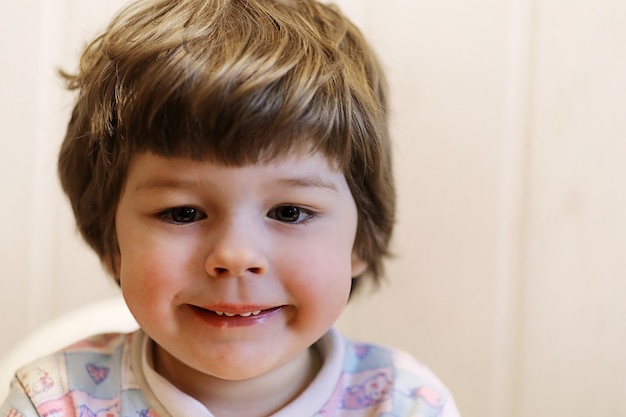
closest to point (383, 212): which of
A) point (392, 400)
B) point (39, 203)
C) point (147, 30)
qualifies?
point (392, 400)

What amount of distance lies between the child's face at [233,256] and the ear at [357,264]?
104 mm

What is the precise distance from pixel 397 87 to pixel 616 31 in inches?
10.8

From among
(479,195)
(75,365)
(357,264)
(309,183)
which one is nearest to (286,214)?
(309,183)

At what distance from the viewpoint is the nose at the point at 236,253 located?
628mm

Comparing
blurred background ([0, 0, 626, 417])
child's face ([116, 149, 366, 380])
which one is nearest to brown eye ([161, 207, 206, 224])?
child's face ([116, 149, 366, 380])

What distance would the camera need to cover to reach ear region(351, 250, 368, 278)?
81 cm

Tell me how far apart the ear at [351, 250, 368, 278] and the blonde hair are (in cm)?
5

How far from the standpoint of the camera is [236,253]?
0.63 metres

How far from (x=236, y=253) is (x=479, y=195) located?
1.64 feet

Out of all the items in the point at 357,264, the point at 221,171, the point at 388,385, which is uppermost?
the point at 221,171

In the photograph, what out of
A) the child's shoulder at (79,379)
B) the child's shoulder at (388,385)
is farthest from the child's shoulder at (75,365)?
the child's shoulder at (388,385)

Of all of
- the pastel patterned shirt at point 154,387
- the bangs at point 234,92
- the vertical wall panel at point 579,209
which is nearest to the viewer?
the bangs at point 234,92

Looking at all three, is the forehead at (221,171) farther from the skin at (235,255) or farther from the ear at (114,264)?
the ear at (114,264)

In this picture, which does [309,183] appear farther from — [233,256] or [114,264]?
Answer: [114,264]
